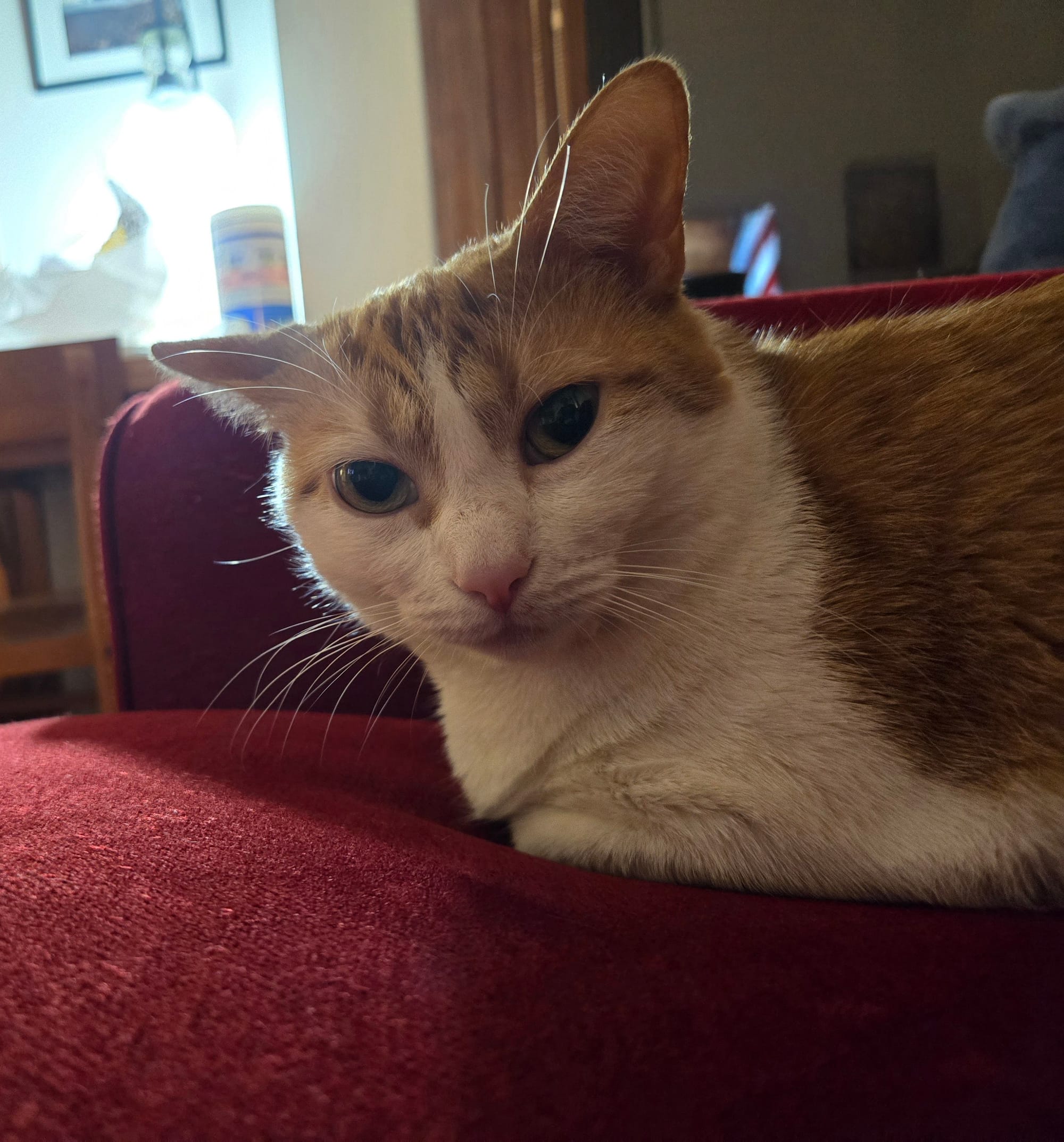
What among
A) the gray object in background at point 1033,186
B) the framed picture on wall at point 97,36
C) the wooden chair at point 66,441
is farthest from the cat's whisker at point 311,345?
the framed picture on wall at point 97,36

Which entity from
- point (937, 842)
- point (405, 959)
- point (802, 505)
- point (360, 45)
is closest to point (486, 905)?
point (405, 959)

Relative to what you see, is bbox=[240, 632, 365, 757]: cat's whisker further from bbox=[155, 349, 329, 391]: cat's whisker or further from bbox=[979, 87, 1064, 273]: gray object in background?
bbox=[979, 87, 1064, 273]: gray object in background

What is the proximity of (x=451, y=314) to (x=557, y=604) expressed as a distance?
1.05ft

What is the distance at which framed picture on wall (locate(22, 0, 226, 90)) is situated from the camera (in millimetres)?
2320

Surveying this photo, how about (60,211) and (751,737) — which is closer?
(751,737)

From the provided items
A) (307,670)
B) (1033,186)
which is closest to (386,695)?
(307,670)

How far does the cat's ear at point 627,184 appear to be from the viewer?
656mm

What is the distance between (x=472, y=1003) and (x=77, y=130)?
301 cm

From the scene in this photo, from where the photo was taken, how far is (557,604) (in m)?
0.65

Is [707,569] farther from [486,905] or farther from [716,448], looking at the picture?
[486,905]

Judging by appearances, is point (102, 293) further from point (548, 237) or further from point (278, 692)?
point (548, 237)

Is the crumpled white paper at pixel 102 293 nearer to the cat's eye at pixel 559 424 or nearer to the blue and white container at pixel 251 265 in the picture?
the blue and white container at pixel 251 265

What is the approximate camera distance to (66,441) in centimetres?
190

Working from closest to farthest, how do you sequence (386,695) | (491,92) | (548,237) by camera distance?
(548,237)
(386,695)
(491,92)
